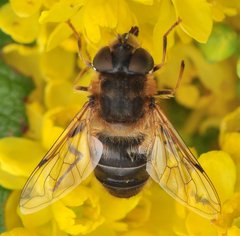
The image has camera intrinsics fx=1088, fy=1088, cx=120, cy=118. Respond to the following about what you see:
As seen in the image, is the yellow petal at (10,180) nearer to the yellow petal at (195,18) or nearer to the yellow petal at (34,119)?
the yellow petal at (34,119)

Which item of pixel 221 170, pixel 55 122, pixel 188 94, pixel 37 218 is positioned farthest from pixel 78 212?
pixel 188 94

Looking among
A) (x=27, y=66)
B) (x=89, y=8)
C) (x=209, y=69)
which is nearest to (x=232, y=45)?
(x=209, y=69)

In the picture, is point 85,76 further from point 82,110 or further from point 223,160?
point 223,160

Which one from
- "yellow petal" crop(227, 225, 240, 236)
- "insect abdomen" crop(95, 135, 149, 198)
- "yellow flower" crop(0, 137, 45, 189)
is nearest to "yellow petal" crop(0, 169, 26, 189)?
"yellow flower" crop(0, 137, 45, 189)

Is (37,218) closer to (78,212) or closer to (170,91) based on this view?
(78,212)

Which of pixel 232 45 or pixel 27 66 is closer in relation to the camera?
pixel 232 45
